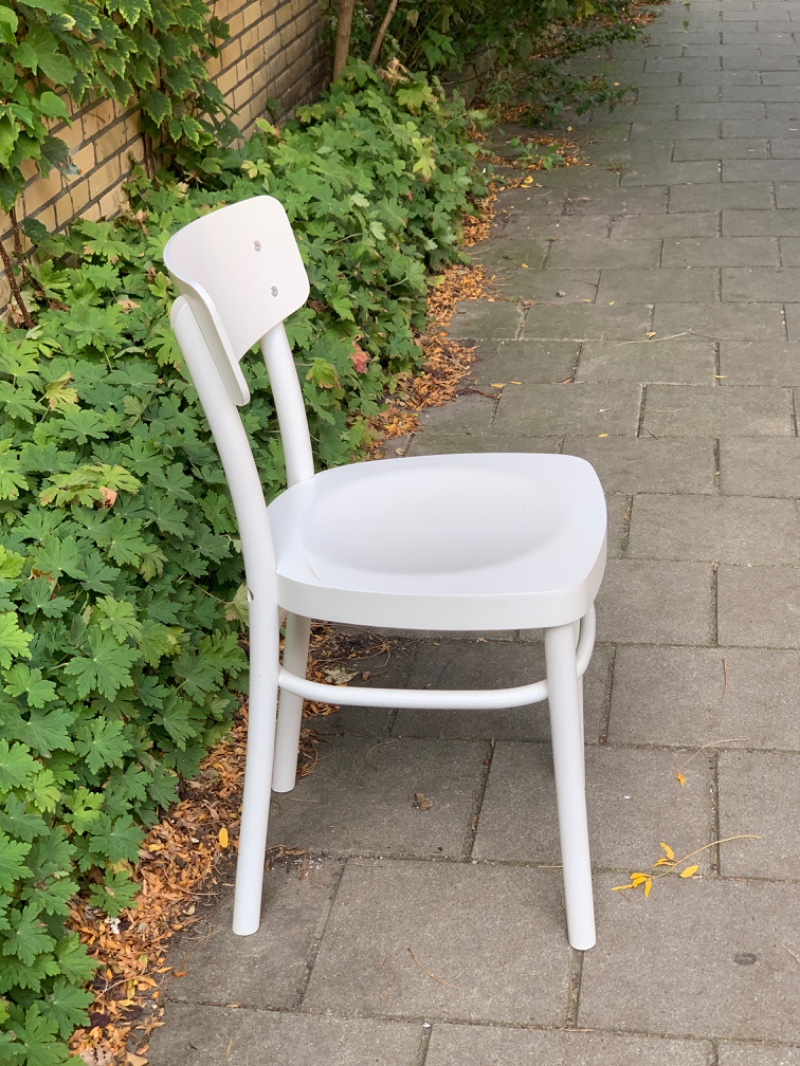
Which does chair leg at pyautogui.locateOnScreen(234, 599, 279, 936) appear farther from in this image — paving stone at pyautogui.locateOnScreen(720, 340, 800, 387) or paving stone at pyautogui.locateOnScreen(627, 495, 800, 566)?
paving stone at pyautogui.locateOnScreen(720, 340, 800, 387)

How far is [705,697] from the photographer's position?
2.68m

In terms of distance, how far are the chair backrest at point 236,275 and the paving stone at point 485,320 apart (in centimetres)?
233

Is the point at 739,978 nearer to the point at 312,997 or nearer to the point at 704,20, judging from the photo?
the point at 312,997

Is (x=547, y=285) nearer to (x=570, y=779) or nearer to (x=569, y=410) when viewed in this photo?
(x=569, y=410)

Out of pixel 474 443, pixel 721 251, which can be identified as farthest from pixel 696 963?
pixel 721 251

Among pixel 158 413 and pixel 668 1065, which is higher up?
pixel 158 413

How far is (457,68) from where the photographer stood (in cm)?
655

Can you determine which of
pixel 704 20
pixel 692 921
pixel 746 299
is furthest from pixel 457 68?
pixel 692 921

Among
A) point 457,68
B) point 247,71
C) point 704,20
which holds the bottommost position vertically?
point 704,20

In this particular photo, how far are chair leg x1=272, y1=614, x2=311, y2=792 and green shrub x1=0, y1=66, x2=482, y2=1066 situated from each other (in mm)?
184

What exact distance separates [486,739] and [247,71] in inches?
134

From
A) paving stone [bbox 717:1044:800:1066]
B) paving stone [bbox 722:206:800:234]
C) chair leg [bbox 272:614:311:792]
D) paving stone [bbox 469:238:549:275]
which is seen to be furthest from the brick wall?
paving stone [bbox 717:1044:800:1066]

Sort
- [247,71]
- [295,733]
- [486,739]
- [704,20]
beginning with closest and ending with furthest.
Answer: [295,733]
[486,739]
[247,71]
[704,20]

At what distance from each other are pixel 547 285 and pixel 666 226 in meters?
0.84
